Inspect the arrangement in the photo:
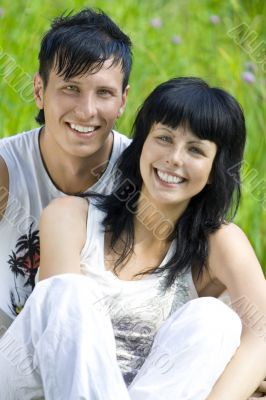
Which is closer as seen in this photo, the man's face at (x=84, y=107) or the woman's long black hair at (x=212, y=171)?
the woman's long black hair at (x=212, y=171)

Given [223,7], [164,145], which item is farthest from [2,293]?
[223,7]

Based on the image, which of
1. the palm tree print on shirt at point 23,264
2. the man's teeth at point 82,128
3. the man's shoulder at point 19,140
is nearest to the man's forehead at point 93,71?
the man's teeth at point 82,128

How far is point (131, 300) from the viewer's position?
197 centimetres

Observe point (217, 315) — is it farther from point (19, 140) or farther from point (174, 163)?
point (19, 140)

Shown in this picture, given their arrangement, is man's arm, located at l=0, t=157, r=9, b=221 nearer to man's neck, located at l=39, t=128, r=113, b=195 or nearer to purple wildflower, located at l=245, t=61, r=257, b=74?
man's neck, located at l=39, t=128, r=113, b=195

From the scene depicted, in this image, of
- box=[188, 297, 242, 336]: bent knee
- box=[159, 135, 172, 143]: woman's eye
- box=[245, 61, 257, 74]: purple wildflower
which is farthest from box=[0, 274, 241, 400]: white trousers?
box=[245, 61, 257, 74]: purple wildflower

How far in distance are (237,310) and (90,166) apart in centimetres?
52

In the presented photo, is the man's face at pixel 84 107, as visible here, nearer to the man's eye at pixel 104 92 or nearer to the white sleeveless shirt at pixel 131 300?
the man's eye at pixel 104 92

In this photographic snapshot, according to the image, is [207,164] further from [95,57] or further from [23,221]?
[23,221]

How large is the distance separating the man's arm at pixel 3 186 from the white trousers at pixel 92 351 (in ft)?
1.56

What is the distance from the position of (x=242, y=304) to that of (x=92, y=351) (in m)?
0.41

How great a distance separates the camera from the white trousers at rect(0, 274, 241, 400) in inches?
66.0

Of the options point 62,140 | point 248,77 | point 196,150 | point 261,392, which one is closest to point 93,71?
point 62,140

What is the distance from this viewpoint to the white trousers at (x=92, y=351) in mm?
1677
